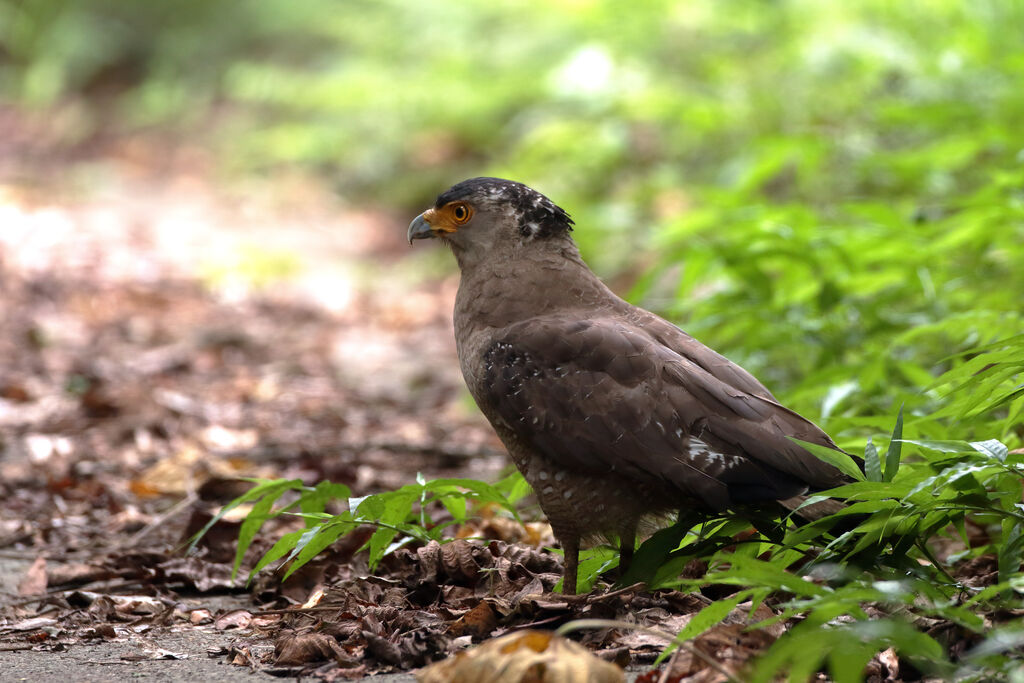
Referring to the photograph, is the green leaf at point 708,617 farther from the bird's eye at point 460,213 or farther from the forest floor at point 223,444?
the bird's eye at point 460,213

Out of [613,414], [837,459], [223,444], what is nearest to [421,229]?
[613,414]

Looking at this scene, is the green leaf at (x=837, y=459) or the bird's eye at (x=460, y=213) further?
the bird's eye at (x=460, y=213)

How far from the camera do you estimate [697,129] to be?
937 centimetres

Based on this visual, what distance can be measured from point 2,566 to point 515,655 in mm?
2602

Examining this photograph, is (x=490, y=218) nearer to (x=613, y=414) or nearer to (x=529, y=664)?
(x=613, y=414)

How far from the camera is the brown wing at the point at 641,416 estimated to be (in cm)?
299

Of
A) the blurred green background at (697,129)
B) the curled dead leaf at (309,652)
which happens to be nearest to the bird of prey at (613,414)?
the blurred green background at (697,129)

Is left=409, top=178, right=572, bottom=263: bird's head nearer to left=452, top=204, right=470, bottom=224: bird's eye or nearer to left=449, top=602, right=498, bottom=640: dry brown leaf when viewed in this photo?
left=452, top=204, right=470, bottom=224: bird's eye

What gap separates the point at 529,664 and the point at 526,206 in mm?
1897

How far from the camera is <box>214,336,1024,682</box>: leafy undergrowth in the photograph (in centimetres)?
234

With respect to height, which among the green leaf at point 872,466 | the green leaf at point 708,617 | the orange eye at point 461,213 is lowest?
the green leaf at point 708,617

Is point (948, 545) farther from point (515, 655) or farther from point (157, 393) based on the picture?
point (157, 393)

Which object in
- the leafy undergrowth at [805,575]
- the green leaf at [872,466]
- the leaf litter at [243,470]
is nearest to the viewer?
the leafy undergrowth at [805,575]

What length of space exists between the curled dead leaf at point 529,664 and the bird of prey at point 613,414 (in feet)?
2.65
